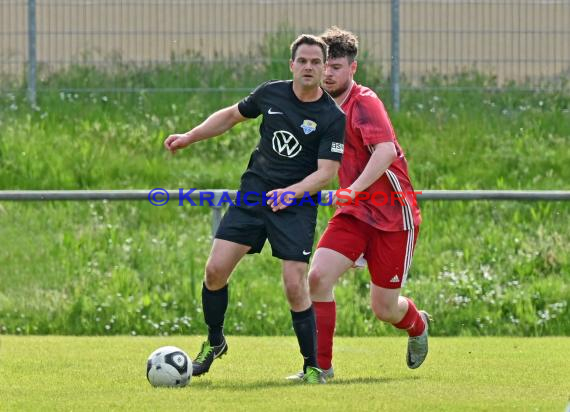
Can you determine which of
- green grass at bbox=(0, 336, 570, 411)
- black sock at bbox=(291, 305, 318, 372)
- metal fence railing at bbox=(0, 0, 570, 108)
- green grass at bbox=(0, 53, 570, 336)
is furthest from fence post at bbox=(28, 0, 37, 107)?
black sock at bbox=(291, 305, 318, 372)

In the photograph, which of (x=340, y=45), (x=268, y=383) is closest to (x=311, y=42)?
(x=340, y=45)

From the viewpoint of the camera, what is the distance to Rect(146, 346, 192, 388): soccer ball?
775cm

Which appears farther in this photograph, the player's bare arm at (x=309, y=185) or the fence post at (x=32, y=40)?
the fence post at (x=32, y=40)

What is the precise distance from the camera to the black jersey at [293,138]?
801 cm

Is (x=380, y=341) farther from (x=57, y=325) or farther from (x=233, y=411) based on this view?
(x=233, y=411)

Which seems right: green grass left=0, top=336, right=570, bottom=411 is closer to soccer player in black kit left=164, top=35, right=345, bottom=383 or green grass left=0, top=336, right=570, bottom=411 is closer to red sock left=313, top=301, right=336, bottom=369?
red sock left=313, top=301, right=336, bottom=369

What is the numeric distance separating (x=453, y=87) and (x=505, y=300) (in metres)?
5.07

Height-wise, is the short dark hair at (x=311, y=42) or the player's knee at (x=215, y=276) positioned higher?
the short dark hair at (x=311, y=42)

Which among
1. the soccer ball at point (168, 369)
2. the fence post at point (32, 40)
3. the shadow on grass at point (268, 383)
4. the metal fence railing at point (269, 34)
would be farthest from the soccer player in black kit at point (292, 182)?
the fence post at point (32, 40)

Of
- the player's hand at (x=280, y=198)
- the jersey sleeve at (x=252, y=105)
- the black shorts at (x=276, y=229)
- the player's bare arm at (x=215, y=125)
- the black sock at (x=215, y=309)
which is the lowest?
the black sock at (x=215, y=309)

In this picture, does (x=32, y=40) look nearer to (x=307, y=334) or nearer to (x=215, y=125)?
(x=215, y=125)

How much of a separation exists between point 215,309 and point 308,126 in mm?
1268

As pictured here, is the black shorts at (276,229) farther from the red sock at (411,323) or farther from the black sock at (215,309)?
the red sock at (411,323)

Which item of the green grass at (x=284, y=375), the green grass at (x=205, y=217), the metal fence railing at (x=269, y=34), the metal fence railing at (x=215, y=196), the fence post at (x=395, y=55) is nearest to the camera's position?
the green grass at (x=284, y=375)
